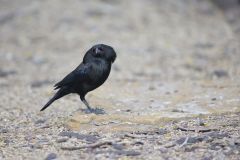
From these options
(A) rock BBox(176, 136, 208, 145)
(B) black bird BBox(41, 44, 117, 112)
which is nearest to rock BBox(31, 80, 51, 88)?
(B) black bird BBox(41, 44, 117, 112)

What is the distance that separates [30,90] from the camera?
39.2 feet

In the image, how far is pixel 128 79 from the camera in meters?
12.6

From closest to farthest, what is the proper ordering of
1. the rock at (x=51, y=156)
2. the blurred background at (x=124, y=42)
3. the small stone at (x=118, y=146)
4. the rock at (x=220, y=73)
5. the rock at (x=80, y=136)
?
the rock at (x=51, y=156) < the small stone at (x=118, y=146) < the rock at (x=80, y=136) < the blurred background at (x=124, y=42) < the rock at (x=220, y=73)

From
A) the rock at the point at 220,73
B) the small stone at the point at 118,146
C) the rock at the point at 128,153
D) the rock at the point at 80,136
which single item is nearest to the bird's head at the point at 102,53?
the rock at the point at 80,136

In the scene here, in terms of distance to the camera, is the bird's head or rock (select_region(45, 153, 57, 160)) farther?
the bird's head

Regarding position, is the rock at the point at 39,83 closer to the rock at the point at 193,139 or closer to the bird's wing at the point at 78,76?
the bird's wing at the point at 78,76

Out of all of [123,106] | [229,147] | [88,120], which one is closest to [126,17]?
[123,106]

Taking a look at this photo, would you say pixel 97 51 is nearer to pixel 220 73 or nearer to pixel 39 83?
pixel 39 83

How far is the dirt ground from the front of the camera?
673 cm

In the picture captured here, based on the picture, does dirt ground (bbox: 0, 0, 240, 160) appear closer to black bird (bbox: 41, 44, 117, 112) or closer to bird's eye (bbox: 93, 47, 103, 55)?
black bird (bbox: 41, 44, 117, 112)

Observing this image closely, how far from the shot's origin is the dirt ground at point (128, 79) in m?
6.73

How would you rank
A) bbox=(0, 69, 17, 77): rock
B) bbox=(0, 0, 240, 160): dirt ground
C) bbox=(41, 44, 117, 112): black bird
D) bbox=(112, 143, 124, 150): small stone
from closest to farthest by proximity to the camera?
bbox=(112, 143, 124, 150): small stone
bbox=(0, 0, 240, 160): dirt ground
bbox=(41, 44, 117, 112): black bird
bbox=(0, 69, 17, 77): rock

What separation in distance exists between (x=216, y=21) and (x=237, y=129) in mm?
10496

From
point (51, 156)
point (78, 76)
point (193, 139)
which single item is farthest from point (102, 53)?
Answer: point (51, 156)
